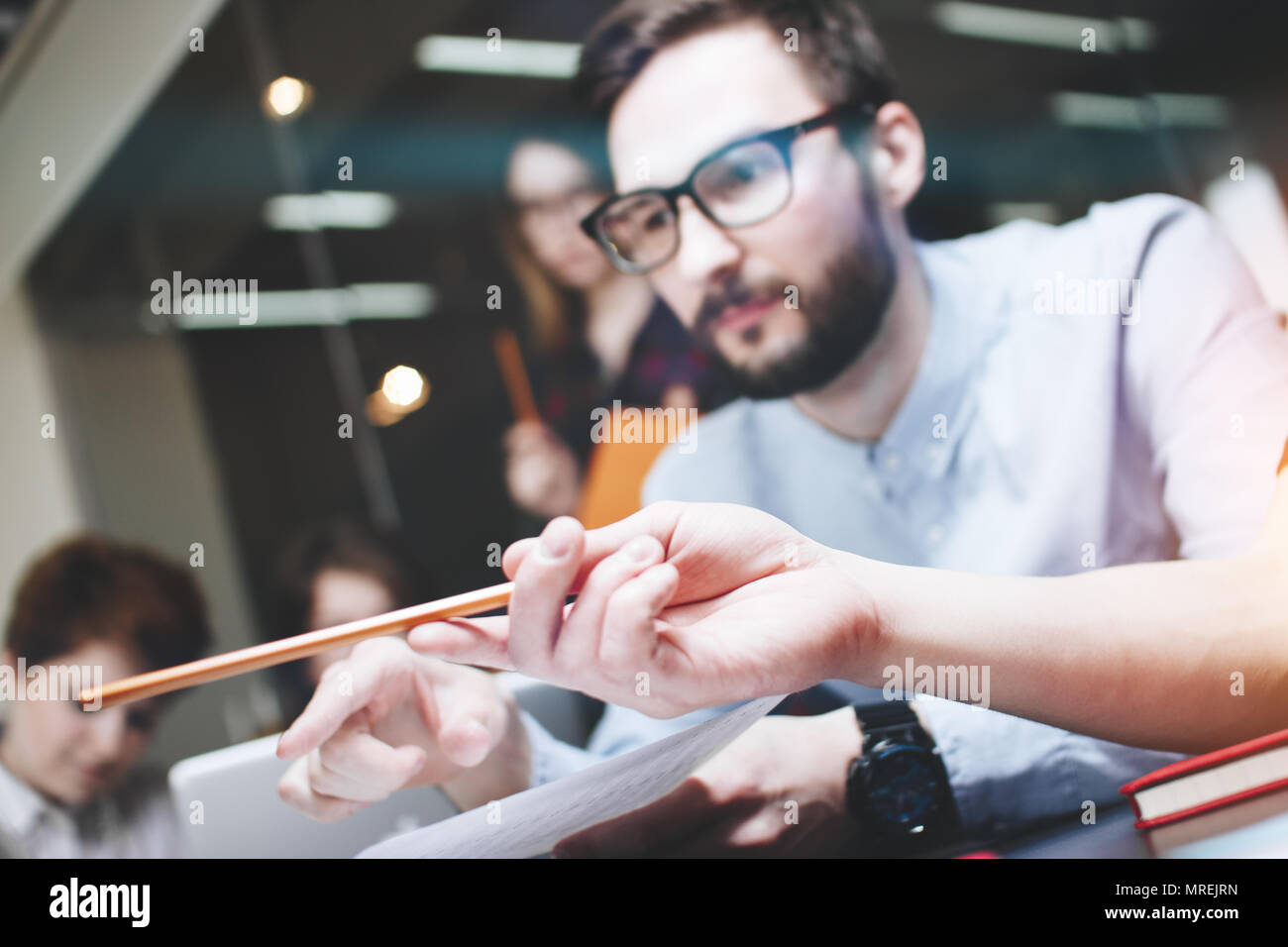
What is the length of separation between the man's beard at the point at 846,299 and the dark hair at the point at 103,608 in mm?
1081

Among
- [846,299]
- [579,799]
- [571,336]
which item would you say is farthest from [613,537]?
[571,336]

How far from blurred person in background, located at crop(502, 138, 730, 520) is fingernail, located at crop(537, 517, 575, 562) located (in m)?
0.63

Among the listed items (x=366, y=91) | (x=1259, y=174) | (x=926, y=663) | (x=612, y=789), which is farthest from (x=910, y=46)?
(x=366, y=91)

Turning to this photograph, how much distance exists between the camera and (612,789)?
54 centimetres

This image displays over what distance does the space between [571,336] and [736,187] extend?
654mm

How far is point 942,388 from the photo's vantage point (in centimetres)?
88

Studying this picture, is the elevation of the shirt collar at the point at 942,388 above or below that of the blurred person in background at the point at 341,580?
above

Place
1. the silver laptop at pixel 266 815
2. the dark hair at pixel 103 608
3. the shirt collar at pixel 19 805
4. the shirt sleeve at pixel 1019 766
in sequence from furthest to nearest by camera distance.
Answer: the dark hair at pixel 103 608 → the shirt collar at pixel 19 805 → the silver laptop at pixel 266 815 → the shirt sleeve at pixel 1019 766

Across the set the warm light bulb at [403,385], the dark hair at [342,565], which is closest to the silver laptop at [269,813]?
the dark hair at [342,565]

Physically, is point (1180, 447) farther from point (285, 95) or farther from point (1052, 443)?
point (285, 95)

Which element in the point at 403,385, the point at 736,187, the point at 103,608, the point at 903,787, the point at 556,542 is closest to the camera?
the point at 556,542

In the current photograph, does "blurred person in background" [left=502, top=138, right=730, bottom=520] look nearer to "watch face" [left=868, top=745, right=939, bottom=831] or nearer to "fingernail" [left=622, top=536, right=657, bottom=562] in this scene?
"watch face" [left=868, top=745, right=939, bottom=831]

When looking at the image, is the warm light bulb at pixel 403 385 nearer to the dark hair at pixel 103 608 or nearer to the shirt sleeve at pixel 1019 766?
the dark hair at pixel 103 608

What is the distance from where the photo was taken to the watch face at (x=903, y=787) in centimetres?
75
